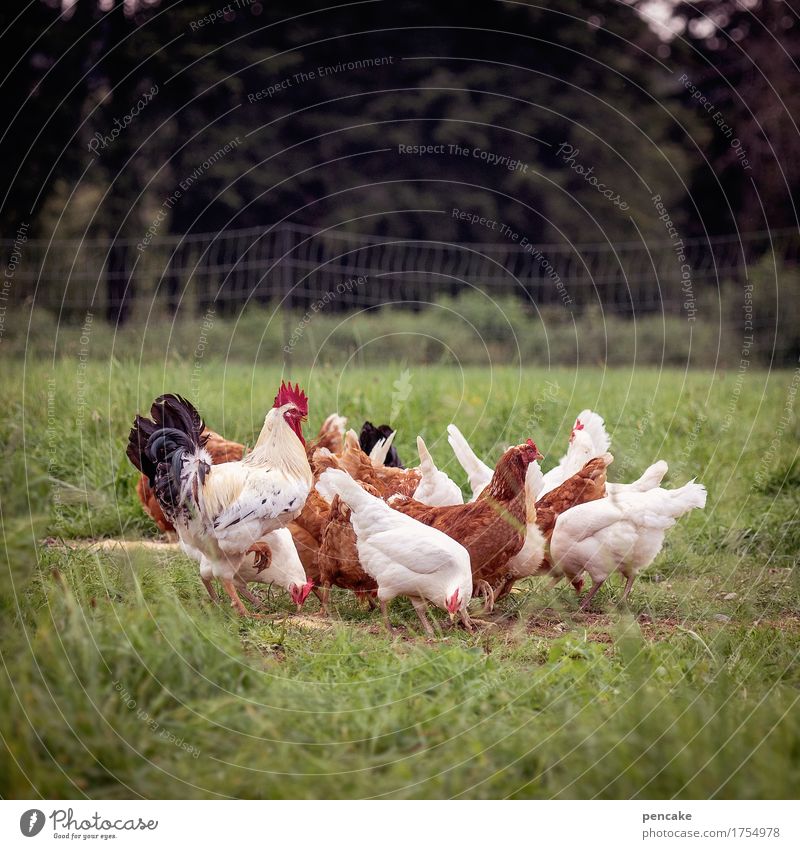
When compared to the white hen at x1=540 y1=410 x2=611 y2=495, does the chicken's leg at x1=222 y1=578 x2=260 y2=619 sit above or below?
below

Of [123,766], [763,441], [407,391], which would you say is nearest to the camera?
[123,766]

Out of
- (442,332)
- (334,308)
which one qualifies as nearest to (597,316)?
(442,332)

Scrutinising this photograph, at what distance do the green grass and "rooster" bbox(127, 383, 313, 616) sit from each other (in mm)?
357

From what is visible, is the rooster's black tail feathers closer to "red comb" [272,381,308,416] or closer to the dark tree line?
"red comb" [272,381,308,416]

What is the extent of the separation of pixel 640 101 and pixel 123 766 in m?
25.0

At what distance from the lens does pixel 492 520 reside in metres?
5.32

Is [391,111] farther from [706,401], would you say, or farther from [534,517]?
[534,517]

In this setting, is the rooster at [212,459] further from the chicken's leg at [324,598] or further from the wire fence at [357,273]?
the wire fence at [357,273]

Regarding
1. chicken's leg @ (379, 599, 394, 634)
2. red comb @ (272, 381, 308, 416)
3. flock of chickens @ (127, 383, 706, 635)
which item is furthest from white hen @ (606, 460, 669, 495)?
red comb @ (272, 381, 308, 416)

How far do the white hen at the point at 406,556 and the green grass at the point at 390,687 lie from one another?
22cm

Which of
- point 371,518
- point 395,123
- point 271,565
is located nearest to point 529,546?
point 371,518

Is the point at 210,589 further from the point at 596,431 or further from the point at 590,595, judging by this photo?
the point at 596,431

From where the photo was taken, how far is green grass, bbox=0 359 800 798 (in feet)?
10.5

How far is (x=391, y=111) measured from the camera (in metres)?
22.3
